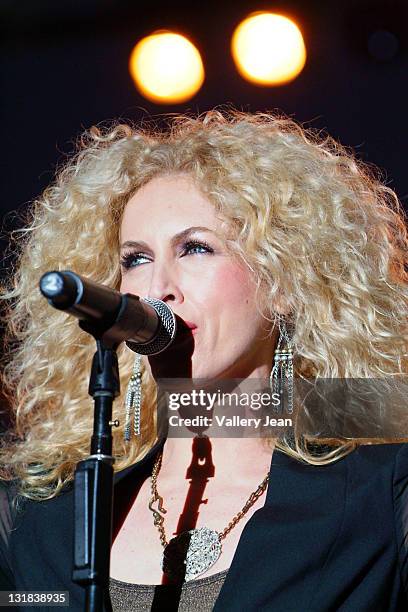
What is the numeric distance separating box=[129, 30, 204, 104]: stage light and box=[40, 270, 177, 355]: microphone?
1682 millimetres

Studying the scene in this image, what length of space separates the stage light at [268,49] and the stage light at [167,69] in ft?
0.50

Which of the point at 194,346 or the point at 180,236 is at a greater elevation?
the point at 180,236

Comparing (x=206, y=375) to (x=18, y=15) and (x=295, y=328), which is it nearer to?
(x=295, y=328)

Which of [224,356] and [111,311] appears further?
[224,356]

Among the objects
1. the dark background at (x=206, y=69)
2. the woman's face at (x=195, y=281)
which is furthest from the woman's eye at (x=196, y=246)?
the dark background at (x=206, y=69)

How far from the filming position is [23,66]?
3.11m

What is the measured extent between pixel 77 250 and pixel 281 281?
611 millimetres

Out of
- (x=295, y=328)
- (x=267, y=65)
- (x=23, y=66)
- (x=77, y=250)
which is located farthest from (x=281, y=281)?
(x=23, y=66)

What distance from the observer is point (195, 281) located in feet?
6.32

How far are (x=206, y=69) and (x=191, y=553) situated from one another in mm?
1774

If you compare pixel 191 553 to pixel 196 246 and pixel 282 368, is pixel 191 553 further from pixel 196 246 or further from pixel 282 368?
pixel 196 246

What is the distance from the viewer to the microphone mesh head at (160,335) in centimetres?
145

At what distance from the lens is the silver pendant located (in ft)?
5.92

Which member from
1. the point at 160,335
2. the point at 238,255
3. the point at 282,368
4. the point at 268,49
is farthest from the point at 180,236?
the point at 268,49
